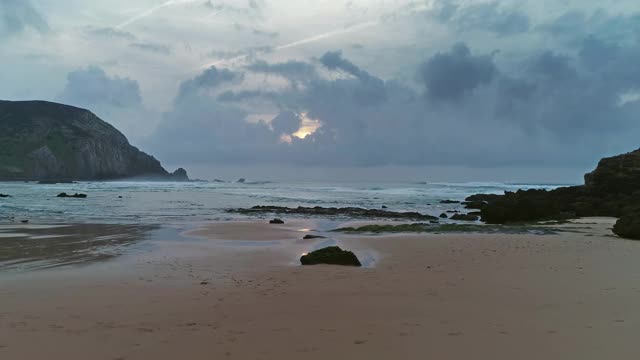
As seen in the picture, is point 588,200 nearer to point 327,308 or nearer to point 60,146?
point 327,308

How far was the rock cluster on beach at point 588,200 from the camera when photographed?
1077 inches

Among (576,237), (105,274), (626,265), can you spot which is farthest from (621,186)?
(105,274)

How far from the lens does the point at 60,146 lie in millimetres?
139875

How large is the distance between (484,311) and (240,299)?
3.81 m

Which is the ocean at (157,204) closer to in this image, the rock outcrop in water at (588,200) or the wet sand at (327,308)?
the rock outcrop in water at (588,200)

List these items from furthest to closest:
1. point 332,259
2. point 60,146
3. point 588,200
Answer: point 60,146 → point 588,200 → point 332,259

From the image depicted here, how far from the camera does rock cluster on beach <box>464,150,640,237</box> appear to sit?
2736 cm

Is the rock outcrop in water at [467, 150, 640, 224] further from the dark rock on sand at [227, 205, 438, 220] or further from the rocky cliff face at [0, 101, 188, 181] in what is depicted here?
the rocky cliff face at [0, 101, 188, 181]

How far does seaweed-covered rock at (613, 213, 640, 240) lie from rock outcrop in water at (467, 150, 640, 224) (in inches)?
361

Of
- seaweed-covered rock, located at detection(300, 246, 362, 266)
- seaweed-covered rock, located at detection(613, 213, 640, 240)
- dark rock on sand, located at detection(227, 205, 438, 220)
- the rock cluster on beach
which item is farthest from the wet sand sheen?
the rock cluster on beach

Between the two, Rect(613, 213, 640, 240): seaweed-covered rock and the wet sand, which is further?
Rect(613, 213, 640, 240): seaweed-covered rock

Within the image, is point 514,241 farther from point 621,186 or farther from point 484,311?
point 621,186

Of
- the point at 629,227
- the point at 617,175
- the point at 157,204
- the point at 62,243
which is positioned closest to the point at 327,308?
the point at 62,243

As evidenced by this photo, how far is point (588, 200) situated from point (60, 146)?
479 feet
